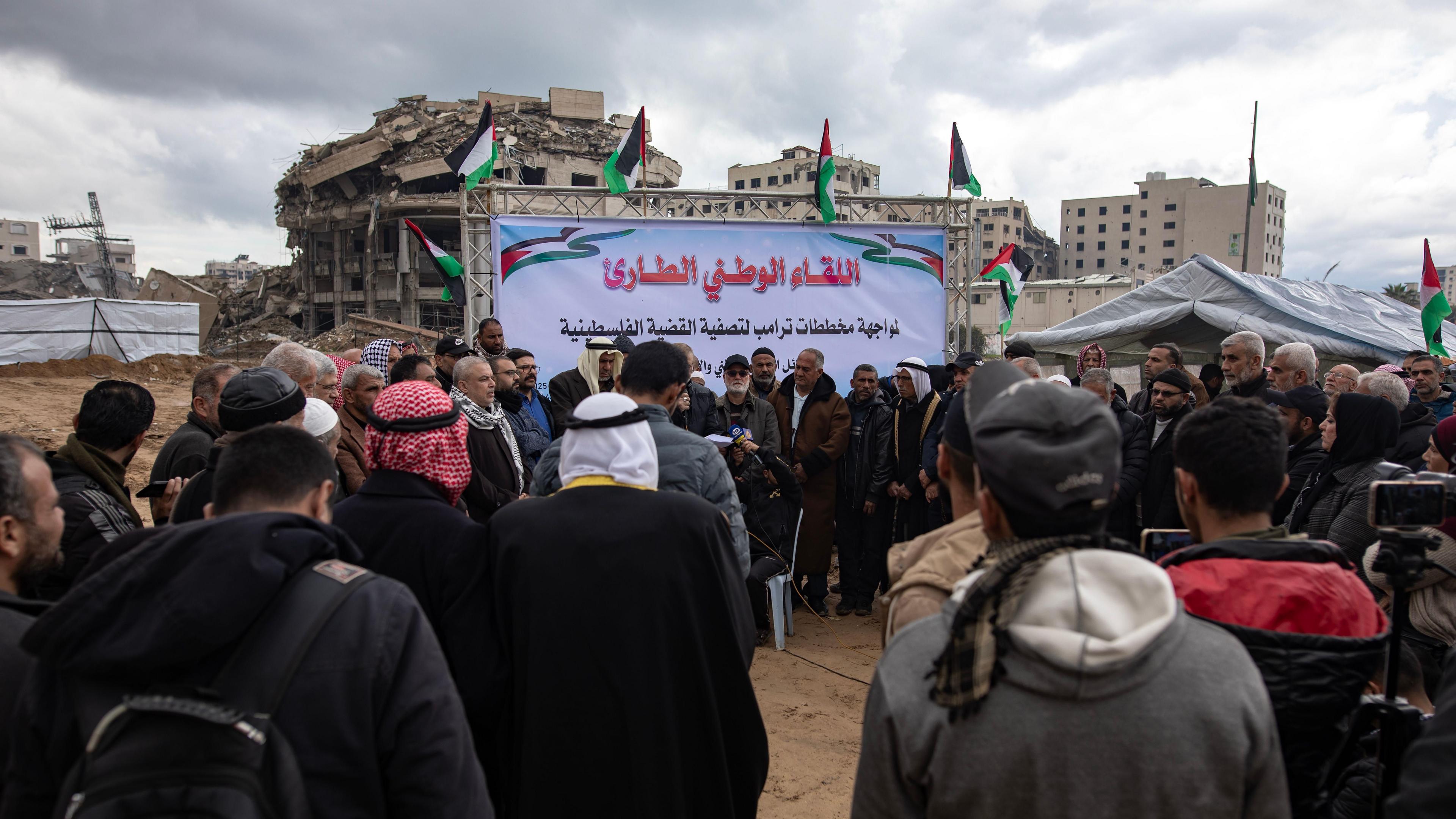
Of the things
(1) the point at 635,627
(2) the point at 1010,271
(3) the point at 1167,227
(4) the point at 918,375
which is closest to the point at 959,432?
(1) the point at 635,627

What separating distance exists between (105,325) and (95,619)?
26579mm

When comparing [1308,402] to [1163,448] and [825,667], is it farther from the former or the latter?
[825,667]

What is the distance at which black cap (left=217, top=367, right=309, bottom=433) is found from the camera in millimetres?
2512

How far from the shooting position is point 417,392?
218cm

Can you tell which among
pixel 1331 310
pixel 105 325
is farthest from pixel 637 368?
pixel 105 325

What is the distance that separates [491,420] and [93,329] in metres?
24.2

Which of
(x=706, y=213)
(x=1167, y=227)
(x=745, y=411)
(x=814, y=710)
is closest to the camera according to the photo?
(x=814, y=710)

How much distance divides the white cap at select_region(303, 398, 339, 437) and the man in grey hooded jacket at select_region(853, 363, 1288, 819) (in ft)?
7.87

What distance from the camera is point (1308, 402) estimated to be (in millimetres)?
3879

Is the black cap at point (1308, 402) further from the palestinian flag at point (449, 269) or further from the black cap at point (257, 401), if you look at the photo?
the palestinian flag at point (449, 269)

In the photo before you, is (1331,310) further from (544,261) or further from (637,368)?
(637,368)

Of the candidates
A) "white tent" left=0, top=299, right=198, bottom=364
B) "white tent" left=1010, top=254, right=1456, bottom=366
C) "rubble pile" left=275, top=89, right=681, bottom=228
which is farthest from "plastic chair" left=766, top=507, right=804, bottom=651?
"rubble pile" left=275, top=89, right=681, bottom=228

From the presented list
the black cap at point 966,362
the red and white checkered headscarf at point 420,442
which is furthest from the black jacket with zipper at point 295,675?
the black cap at point 966,362

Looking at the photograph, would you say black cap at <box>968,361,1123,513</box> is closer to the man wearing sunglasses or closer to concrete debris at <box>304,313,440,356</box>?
the man wearing sunglasses
